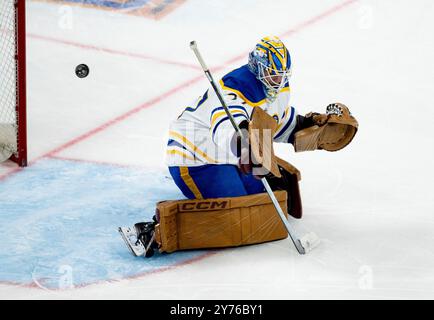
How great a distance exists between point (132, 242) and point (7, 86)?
168cm

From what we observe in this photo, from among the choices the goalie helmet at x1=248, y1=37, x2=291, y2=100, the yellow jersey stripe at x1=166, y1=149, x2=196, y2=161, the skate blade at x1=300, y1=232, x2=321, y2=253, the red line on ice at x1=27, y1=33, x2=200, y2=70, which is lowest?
the skate blade at x1=300, y1=232, x2=321, y2=253

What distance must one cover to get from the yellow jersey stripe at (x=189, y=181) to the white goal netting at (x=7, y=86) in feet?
3.92

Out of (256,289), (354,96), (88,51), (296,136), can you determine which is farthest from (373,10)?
(256,289)

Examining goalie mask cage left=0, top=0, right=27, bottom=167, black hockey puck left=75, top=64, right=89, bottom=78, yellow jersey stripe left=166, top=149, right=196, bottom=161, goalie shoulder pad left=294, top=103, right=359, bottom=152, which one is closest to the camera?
yellow jersey stripe left=166, top=149, right=196, bottom=161

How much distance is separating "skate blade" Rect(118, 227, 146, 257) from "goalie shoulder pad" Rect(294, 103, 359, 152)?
2.54ft

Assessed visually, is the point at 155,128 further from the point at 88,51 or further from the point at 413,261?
the point at 413,261

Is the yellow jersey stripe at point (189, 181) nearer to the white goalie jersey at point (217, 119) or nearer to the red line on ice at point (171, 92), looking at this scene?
the white goalie jersey at point (217, 119)

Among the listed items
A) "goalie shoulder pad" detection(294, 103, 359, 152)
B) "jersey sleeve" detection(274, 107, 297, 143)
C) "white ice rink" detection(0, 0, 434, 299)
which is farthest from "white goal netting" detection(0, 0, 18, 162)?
"goalie shoulder pad" detection(294, 103, 359, 152)

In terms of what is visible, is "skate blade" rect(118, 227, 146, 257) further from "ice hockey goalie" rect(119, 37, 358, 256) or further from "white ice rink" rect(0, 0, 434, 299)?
"white ice rink" rect(0, 0, 434, 299)

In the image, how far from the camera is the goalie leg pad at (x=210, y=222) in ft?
11.1

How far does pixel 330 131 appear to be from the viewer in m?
3.81

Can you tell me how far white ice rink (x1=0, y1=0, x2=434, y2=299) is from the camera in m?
3.22

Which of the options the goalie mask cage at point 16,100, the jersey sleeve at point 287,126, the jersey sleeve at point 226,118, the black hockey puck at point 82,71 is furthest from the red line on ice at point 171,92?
the jersey sleeve at point 226,118
